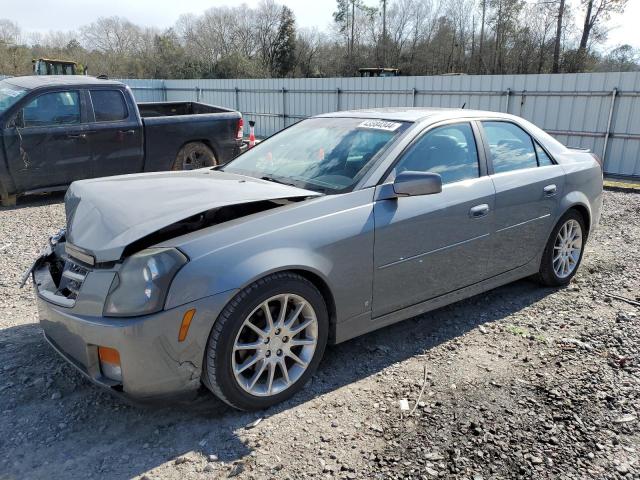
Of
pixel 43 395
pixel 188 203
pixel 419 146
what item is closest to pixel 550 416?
pixel 419 146

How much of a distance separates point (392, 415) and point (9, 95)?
7368mm

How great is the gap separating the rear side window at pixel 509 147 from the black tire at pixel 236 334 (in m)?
2.04

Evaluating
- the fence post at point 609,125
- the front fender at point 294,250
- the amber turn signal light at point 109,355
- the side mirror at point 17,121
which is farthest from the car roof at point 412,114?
the fence post at point 609,125

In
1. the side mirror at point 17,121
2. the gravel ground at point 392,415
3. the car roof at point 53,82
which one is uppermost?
the car roof at point 53,82

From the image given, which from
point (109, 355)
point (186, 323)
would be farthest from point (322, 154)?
point (109, 355)

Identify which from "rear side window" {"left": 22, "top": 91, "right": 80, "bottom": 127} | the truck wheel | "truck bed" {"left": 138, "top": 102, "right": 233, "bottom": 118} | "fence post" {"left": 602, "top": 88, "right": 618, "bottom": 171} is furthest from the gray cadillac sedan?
"fence post" {"left": 602, "top": 88, "right": 618, "bottom": 171}

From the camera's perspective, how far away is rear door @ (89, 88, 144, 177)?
7875 millimetres

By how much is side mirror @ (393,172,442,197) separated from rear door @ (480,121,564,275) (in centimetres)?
93

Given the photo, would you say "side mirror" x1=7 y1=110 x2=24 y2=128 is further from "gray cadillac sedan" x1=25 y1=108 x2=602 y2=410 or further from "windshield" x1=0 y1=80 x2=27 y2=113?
"gray cadillac sedan" x1=25 y1=108 x2=602 y2=410

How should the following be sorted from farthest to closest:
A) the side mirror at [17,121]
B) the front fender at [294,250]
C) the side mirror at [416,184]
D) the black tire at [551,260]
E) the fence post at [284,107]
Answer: the fence post at [284,107] → the side mirror at [17,121] → the black tire at [551,260] → the side mirror at [416,184] → the front fender at [294,250]

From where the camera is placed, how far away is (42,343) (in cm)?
361

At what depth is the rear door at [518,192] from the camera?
3.98 metres

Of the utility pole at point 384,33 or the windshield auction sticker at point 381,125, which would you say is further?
the utility pole at point 384,33

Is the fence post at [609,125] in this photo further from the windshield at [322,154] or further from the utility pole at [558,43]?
the utility pole at [558,43]
